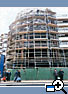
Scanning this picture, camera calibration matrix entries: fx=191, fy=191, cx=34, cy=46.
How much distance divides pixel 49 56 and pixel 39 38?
319 cm

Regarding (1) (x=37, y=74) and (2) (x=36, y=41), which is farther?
(2) (x=36, y=41)

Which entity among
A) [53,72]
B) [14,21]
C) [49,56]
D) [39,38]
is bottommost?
[53,72]

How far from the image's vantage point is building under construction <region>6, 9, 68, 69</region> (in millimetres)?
26469

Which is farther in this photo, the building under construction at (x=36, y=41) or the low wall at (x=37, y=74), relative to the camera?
the building under construction at (x=36, y=41)

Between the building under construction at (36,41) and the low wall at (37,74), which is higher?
the building under construction at (36,41)

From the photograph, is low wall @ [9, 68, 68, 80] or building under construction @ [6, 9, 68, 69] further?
building under construction @ [6, 9, 68, 69]

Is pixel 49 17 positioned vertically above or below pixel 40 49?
above

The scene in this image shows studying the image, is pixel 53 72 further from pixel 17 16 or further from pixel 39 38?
pixel 17 16

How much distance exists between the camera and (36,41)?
2769 cm

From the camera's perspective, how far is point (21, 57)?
2733 centimetres

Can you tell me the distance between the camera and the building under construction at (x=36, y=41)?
86.8ft

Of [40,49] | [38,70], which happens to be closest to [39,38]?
[40,49]

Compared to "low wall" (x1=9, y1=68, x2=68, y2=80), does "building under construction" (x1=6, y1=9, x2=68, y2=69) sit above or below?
above

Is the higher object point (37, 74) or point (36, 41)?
point (36, 41)
